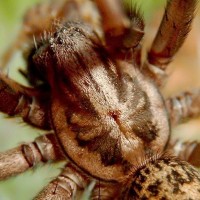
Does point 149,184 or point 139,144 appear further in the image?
point 139,144

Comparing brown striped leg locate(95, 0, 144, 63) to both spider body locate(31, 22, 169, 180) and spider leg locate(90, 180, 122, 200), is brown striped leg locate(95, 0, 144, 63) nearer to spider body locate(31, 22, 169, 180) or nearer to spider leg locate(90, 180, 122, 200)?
spider body locate(31, 22, 169, 180)

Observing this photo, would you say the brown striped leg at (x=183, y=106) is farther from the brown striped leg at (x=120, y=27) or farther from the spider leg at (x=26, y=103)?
the spider leg at (x=26, y=103)

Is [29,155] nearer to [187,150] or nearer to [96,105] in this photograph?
[96,105]

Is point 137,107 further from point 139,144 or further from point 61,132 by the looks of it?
point 61,132

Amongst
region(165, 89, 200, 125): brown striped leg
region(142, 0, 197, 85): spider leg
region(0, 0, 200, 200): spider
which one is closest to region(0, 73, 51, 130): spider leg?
region(0, 0, 200, 200): spider

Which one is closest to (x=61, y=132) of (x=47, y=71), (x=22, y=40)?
(x=47, y=71)

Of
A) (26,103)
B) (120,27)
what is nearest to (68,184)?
(26,103)
